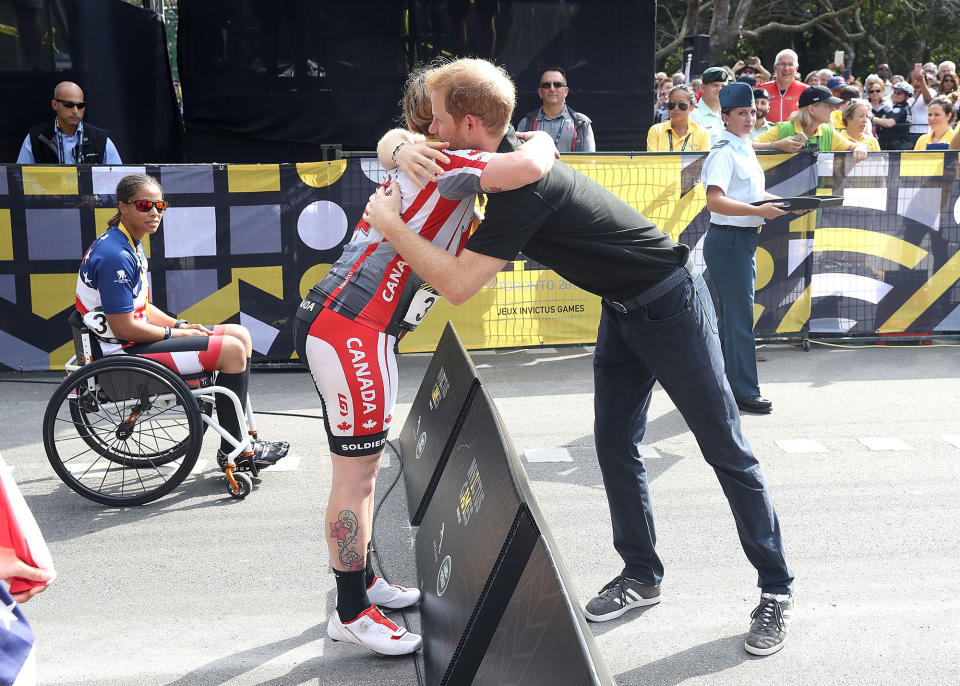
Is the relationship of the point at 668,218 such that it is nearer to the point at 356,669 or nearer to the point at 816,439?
the point at 816,439

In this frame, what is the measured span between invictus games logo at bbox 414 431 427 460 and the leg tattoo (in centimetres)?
130

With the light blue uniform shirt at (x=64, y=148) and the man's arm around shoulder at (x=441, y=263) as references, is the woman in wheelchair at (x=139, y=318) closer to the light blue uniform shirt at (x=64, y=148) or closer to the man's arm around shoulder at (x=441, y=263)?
the man's arm around shoulder at (x=441, y=263)

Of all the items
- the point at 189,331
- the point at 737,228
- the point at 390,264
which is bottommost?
the point at 189,331

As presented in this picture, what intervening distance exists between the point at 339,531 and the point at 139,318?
2.27m

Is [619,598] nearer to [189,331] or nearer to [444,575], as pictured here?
[444,575]

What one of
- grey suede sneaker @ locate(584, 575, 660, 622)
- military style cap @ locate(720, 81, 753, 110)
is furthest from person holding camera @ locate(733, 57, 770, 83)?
grey suede sneaker @ locate(584, 575, 660, 622)

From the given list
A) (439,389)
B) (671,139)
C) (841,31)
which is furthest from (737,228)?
(841,31)

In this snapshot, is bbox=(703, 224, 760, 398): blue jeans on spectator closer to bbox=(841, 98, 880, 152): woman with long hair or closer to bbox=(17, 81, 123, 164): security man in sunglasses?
bbox=(841, 98, 880, 152): woman with long hair

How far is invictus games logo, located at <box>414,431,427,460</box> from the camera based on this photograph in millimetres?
4570

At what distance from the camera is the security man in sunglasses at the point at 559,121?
8.88m

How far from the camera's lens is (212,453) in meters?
5.71

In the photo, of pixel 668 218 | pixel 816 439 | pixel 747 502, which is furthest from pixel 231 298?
pixel 747 502

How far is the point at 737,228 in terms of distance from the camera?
619 cm

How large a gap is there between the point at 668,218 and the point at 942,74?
8340 millimetres
